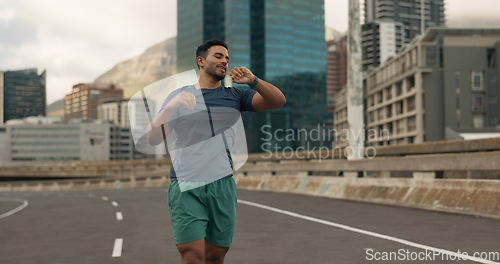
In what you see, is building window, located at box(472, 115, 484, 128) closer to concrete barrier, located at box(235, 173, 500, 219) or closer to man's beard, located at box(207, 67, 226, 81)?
concrete barrier, located at box(235, 173, 500, 219)

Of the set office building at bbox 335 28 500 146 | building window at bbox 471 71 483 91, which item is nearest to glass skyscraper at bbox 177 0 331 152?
office building at bbox 335 28 500 146

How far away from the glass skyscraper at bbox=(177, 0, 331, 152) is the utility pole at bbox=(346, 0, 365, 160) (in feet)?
518

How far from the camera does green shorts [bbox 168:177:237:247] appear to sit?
4.08m

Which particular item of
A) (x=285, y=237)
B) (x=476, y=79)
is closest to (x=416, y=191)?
(x=285, y=237)

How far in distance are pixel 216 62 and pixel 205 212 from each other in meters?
1.01

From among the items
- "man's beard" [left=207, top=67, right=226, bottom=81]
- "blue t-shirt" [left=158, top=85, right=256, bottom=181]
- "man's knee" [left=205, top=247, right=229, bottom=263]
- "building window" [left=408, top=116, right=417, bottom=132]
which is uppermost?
"building window" [left=408, top=116, right=417, bottom=132]

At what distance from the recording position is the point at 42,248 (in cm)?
952

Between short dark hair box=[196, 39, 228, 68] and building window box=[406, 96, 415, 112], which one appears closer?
short dark hair box=[196, 39, 228, 68]

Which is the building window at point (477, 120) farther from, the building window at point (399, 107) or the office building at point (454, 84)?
the building window at point (399, 107)

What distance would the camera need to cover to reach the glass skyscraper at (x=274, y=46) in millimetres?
181625

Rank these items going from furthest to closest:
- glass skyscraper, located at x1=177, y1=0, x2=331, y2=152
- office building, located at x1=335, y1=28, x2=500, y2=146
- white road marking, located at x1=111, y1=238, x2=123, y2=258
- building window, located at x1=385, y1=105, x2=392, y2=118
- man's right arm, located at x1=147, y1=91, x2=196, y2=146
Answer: glass skyscraper, located at x1=177, y1=0, x2=331, y2=152
building window, located at x1=385, y1=105, x2=392, y2=118
office building, located at x1=335, y1=28, x2=500, y2=146
white road marking, located at x1=111, y1=238, x2=123, y2=258
man's right arm, located at x1=147, y1=91, x2=196, y2=146

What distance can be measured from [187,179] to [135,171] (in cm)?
5036

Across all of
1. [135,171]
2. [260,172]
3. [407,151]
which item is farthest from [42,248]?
[135,171]

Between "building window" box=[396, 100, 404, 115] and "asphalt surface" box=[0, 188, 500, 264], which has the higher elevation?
"building window" box=[396, 100, 404, 115]
